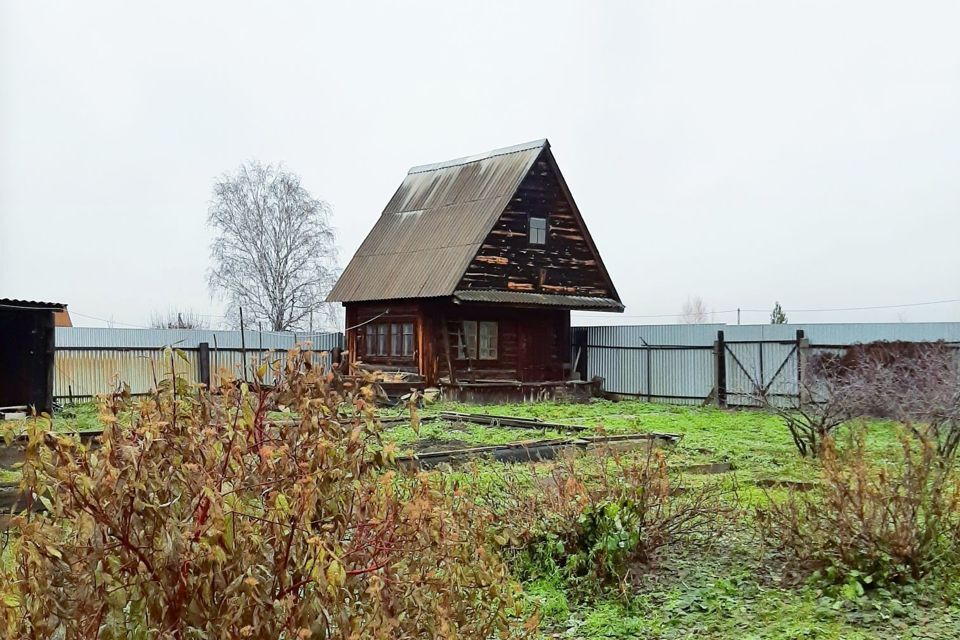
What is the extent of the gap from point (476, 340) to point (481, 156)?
6.25 metres

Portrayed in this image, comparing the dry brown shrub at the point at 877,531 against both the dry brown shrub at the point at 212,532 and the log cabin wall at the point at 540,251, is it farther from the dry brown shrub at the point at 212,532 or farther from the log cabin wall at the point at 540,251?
the log cabin wall at the point at 540,251

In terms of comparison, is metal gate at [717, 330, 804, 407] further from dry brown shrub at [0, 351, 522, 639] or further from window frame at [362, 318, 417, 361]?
dry brown shrub at [0, 351, 522, 639]

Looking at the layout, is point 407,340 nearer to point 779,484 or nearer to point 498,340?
point 498,340

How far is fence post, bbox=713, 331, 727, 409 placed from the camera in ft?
68.8

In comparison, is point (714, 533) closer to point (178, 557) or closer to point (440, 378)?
point (178, 557)

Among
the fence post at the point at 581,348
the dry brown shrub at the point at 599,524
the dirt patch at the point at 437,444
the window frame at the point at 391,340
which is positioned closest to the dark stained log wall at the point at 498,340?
the window frame at the point at 391,340

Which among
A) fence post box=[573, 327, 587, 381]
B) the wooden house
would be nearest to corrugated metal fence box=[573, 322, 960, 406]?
fence post box=[573, 327, 587, 381]

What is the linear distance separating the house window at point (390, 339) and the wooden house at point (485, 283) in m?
0.03

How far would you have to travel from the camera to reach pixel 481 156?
2617cm

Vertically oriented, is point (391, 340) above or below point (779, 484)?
above

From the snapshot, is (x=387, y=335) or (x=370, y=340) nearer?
(x=387, y=335)

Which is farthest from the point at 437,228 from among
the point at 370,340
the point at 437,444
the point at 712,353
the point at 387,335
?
the point at 437,444

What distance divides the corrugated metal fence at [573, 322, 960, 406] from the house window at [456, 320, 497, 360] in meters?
3.25

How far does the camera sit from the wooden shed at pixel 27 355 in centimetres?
1659
